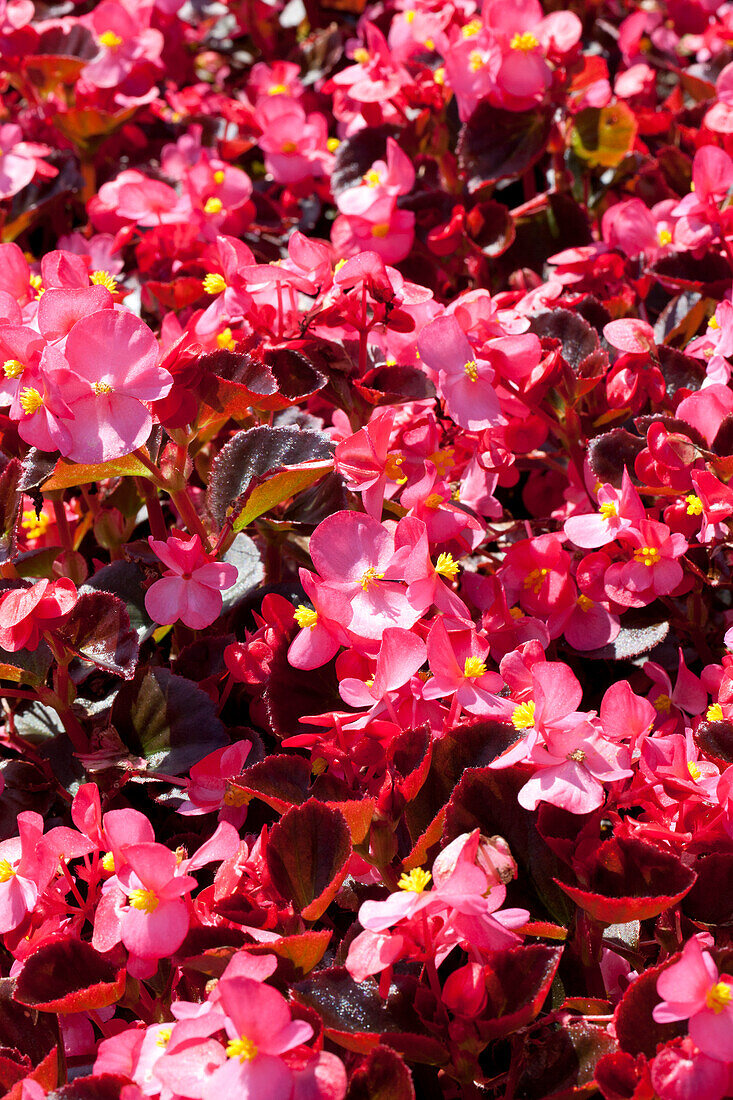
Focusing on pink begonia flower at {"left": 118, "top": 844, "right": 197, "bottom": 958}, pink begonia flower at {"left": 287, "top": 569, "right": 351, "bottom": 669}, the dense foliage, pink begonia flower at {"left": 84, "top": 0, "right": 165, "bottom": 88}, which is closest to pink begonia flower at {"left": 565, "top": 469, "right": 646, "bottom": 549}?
the dense foliage

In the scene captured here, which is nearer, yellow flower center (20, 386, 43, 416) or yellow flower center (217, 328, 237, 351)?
yellow flower center (20, 386, 43, 416)

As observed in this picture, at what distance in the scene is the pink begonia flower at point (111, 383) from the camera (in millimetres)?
741

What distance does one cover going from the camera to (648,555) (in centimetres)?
82

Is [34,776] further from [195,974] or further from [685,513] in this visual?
[685,513]

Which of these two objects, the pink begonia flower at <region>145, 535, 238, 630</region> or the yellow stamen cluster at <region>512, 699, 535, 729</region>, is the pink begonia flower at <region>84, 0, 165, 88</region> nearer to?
the pink begonia flower at <region>145, 535, 238, 630</region>

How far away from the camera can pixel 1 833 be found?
2.76 feet

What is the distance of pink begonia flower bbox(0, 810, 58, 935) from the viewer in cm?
69

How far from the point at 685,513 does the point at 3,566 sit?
0.57 metres

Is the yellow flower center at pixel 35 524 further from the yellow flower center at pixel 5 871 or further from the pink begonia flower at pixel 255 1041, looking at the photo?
the pink begonia flower at pixel 255 1041

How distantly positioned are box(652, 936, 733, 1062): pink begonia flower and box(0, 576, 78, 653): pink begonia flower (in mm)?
483

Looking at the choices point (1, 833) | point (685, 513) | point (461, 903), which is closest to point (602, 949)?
point (461, 903)

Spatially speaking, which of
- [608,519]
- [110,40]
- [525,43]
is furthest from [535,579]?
[110,40]

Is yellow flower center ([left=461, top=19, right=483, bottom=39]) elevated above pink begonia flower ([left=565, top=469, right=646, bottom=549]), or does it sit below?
above

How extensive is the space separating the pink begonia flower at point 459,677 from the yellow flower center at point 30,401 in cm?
34
